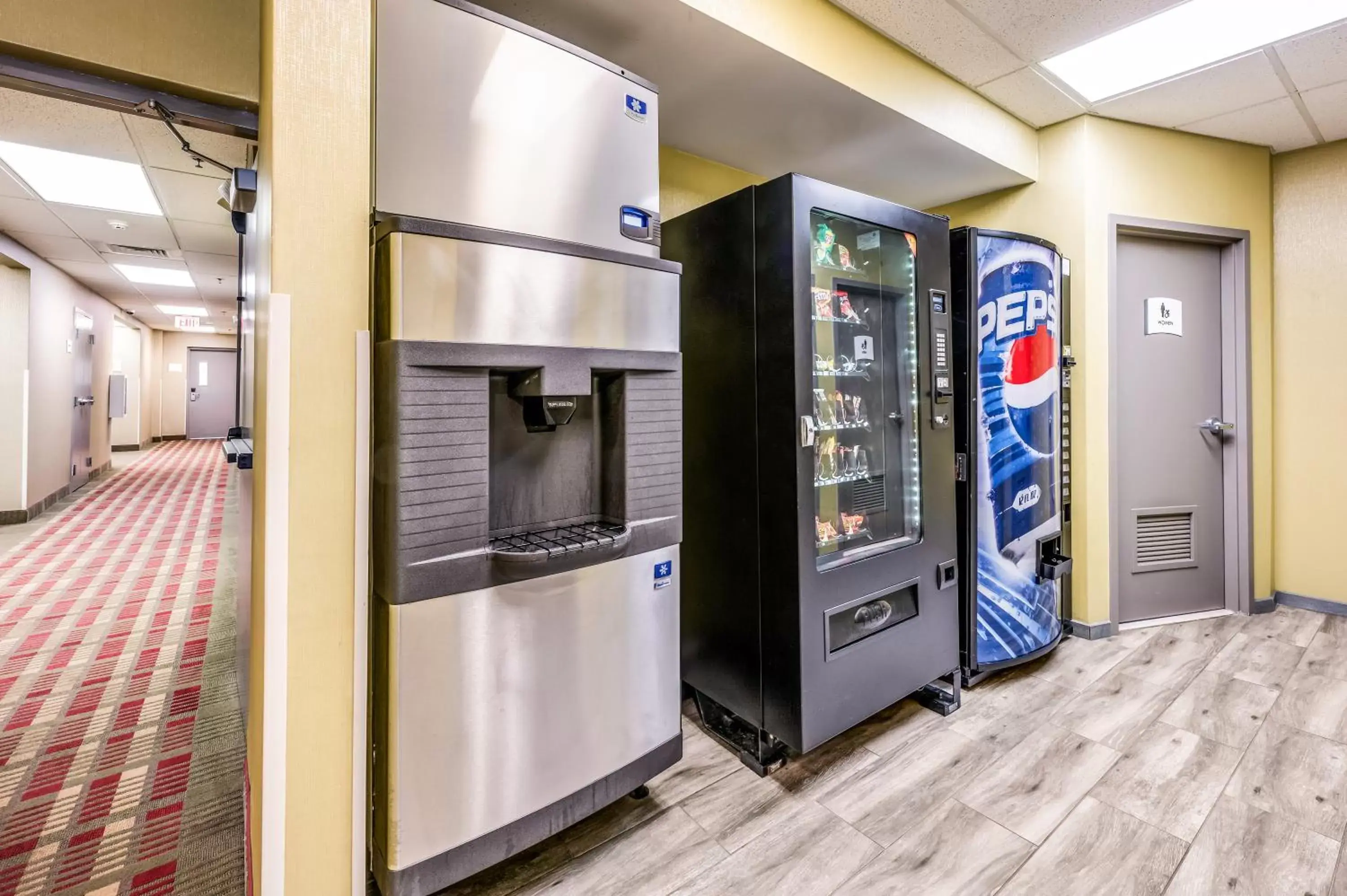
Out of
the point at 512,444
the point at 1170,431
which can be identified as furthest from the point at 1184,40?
the point at 512,444

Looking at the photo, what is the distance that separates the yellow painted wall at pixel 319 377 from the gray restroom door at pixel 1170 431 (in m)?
3.38

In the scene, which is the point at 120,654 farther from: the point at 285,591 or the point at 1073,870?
the point at 1073,870

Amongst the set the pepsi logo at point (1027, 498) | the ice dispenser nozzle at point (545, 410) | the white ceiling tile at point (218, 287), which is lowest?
the pepsi logo at point (1027, 498)

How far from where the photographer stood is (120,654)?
2662 millimetres

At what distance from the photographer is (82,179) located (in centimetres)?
354

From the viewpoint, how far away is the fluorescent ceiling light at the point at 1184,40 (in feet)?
6.84

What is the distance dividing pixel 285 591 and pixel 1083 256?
3.42 m

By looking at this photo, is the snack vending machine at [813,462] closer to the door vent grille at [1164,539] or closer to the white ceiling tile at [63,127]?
the door vent grille at [1164,539]

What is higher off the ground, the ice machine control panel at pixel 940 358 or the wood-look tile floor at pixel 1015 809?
the ice machine control panel at pixel 940 358

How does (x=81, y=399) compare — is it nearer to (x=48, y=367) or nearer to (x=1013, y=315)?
(x=48, y=367)

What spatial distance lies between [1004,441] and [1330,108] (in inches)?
91.5

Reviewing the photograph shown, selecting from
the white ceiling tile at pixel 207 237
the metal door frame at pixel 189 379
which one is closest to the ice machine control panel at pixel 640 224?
the white ceiling tile at pixel 207 237

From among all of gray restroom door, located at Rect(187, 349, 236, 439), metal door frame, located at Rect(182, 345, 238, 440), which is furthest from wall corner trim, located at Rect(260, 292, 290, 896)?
gray restroom door, located at Rect(187, 349, 236, 439)

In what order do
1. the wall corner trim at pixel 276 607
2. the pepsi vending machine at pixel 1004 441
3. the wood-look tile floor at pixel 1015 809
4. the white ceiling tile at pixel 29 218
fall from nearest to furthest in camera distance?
the wall corner trim at pixel 276 607
the wood-look tile floor at pixel 1015 809
the pepsi vending machine at pixel 1004 441
the white ceiling tile at pixel 29 218
